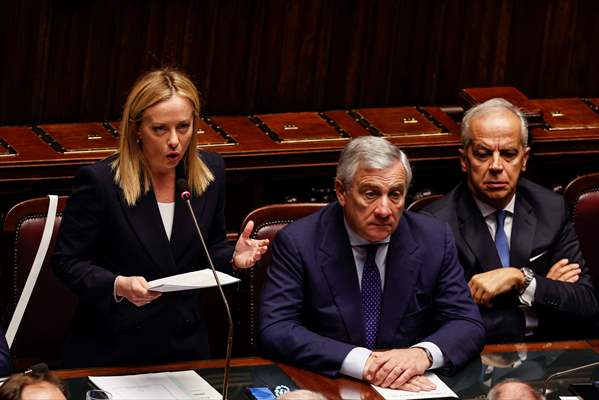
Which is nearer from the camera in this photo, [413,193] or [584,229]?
[584,229]

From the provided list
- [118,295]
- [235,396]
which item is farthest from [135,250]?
[235,396]

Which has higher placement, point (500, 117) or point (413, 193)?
point (500, 117)

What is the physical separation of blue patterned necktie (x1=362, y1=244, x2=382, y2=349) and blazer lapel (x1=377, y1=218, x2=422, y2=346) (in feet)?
0.07

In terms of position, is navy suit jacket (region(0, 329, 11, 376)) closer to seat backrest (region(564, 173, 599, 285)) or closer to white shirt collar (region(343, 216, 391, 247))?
white shirt collar (region(343, 216, 391, 247))

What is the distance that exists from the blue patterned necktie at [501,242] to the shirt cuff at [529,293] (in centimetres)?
17

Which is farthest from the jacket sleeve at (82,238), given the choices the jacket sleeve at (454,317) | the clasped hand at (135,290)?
the jacket sleeve at (454,317)

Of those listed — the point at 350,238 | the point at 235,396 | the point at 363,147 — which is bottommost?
the point at 235,396

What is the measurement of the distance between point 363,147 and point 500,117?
2.48 ft

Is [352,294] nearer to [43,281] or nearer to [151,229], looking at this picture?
[151,229]

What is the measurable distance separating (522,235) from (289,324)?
1.06 metres

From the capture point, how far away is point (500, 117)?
198 inches

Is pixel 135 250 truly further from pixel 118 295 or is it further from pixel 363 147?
pixel 363 147

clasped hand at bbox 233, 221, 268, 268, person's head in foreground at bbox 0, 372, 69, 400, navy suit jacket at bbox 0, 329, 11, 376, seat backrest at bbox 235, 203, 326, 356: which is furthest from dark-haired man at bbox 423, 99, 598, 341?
person's head in foreground at bbox 0, 372, 69, 400

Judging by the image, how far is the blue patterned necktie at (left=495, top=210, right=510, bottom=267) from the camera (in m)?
4.99
